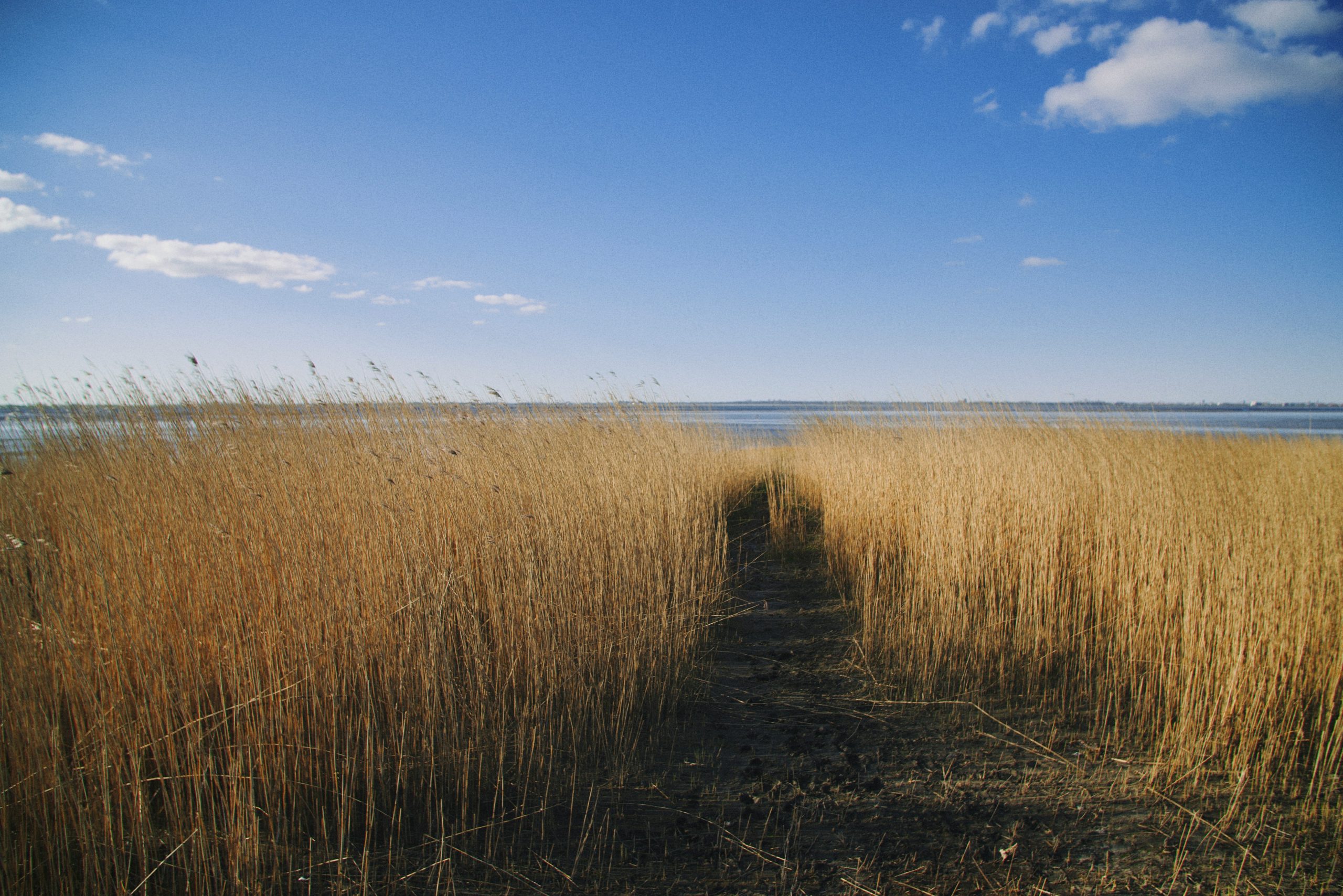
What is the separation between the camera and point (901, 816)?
2436 millimetres

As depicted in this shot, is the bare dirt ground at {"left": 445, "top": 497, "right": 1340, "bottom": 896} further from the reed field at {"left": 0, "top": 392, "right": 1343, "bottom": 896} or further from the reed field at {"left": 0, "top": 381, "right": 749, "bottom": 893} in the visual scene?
the reed field at {"left": 0, "top": 381, "right": 749, "bottom": 893}

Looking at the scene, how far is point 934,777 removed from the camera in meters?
Answer: 2.72

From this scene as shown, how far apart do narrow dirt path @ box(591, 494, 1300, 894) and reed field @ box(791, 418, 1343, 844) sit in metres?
0.33

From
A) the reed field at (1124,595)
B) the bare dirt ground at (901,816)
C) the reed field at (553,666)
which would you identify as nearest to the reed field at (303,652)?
the reed field at (553,666)

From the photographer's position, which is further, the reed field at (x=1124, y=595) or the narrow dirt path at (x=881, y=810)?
the reed field at (x=1124, y=595)

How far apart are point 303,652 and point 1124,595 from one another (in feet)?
15.6

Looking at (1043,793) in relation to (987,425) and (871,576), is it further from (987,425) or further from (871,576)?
(987,425)

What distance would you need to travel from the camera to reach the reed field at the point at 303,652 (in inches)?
75.8

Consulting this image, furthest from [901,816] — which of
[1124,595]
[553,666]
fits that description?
[1124,595]

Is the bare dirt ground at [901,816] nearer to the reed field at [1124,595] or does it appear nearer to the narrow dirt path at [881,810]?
the narrow dirt path at [881,810]

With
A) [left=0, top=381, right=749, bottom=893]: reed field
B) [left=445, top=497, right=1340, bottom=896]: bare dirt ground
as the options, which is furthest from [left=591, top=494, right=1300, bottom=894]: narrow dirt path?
[left=0, top=381, right=749, bottom=893]: reed field

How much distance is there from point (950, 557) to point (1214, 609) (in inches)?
64.7

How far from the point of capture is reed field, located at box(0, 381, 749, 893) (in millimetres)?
1926

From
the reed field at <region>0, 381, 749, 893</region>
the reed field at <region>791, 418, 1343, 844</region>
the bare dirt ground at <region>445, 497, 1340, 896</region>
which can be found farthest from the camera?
the reed field at <region>791, 418, 1343, 844</region>
